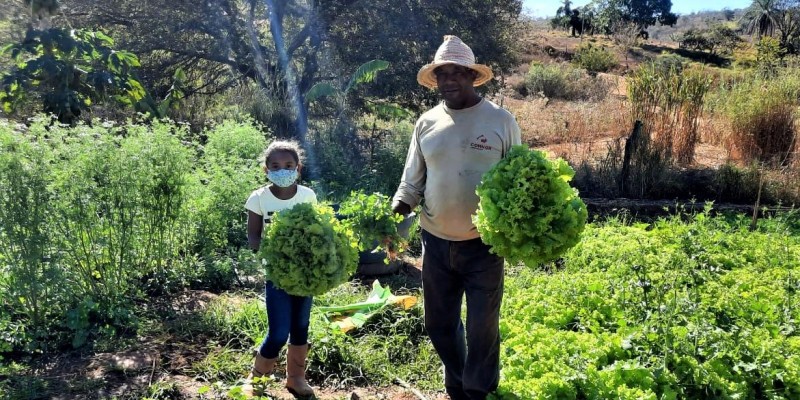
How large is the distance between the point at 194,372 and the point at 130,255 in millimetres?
1452

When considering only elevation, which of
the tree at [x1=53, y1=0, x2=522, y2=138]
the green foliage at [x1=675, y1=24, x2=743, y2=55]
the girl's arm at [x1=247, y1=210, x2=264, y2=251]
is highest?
the green foliage at [x1=675, y1=24, x2=743, y2=55]

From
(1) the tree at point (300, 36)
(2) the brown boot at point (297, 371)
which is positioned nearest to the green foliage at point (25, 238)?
(2) the brown boot at point (297, 371)

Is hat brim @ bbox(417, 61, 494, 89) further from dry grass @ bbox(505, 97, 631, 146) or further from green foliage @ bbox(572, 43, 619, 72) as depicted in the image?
green foliage @ bbox(572, 43, 619, 72)

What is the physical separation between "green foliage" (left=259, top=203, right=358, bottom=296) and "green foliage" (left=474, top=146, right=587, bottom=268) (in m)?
0.81

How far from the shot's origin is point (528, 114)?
17219mm

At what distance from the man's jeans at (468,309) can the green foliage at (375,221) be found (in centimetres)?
27

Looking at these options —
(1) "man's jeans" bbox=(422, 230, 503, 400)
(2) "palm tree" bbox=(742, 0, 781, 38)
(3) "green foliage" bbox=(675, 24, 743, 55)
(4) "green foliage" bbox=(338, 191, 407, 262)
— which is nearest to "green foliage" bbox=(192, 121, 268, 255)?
(4) "green foliage" bbox=(338, 191, 407, 262)

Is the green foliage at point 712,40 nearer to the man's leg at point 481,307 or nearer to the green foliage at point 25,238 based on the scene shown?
the man's leg at point 481,307

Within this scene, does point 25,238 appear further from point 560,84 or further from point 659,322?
point 560,84

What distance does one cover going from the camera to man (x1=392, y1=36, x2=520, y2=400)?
300 centimetres

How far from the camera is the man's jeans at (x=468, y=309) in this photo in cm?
307

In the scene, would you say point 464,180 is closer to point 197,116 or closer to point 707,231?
point 707,231

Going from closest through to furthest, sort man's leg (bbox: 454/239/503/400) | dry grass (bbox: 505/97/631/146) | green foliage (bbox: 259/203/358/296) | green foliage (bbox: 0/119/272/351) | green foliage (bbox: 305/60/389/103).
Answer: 1. green foliage (bbox: 259/203/358/296)
2. man's leg (bbox: 454/239/503/400)
3. green foliage (bbox: 0/119/272/351)
4. green foliage (bbox: 305/60/389/103)
5. dry grass (bbox: 505/97/631/146)

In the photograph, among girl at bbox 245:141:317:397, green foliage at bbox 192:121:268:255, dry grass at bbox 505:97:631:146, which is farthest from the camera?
dry grass at bbox 505:97:631:146
